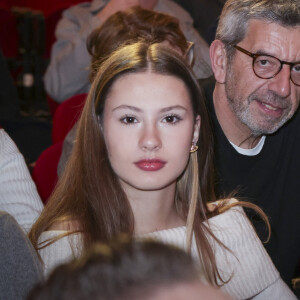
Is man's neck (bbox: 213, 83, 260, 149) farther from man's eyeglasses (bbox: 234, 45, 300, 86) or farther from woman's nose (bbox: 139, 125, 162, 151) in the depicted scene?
woman's nose (bbox: 139, 125, 162, 151)

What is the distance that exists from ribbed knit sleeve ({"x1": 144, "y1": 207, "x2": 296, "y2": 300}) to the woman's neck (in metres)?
0.05

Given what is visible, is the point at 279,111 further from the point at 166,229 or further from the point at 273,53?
the point at 166,229

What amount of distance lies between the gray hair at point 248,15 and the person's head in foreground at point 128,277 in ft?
4.19

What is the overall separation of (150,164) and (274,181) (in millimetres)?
724

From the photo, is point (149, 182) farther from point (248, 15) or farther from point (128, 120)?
point (248, 15)

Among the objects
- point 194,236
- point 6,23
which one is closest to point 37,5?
point 6,23

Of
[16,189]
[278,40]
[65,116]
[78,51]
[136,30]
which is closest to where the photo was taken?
[16,189]

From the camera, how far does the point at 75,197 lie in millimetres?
1462

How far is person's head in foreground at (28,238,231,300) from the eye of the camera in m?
0.61

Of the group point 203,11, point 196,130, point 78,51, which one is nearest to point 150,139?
point 196,130

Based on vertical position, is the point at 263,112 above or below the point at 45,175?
above

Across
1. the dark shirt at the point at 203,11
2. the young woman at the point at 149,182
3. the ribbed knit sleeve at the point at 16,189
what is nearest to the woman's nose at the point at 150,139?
the young woman at the point at 149,182

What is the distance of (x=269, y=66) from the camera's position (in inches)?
70.6

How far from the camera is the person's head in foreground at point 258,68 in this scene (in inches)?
69.4
